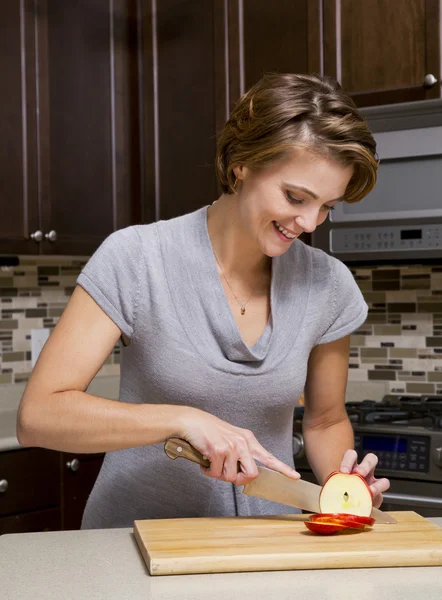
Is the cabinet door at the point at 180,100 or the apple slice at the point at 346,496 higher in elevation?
the cabinet door at the point at 180,100

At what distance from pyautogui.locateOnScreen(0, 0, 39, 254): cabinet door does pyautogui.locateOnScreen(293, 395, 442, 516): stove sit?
101 centimetres

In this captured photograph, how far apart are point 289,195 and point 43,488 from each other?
142 centimetres

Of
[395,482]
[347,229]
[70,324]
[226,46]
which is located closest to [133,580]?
[70,324]

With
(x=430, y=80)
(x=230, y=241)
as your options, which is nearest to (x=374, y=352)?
(x=430, y=80)

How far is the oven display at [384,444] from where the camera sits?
224cm

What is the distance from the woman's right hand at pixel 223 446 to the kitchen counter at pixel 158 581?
0.16 meters

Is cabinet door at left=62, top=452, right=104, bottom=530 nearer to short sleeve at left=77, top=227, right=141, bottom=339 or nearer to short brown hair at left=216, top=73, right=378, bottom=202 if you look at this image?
short sleeve at left=77, top=227, right=141, bottom=339

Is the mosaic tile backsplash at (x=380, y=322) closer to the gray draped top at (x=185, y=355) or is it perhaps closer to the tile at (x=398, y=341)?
the tile at (x=398, y=341)

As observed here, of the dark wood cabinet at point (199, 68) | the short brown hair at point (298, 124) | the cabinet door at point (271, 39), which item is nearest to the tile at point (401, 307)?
the dark wood cabinet at point (199, 68)

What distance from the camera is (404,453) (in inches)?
88.0

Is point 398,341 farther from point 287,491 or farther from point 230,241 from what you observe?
point 287,491

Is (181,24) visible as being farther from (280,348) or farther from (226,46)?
(280,348)

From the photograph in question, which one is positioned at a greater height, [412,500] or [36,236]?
[36,236]

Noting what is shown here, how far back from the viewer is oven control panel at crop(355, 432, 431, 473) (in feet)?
7.25
